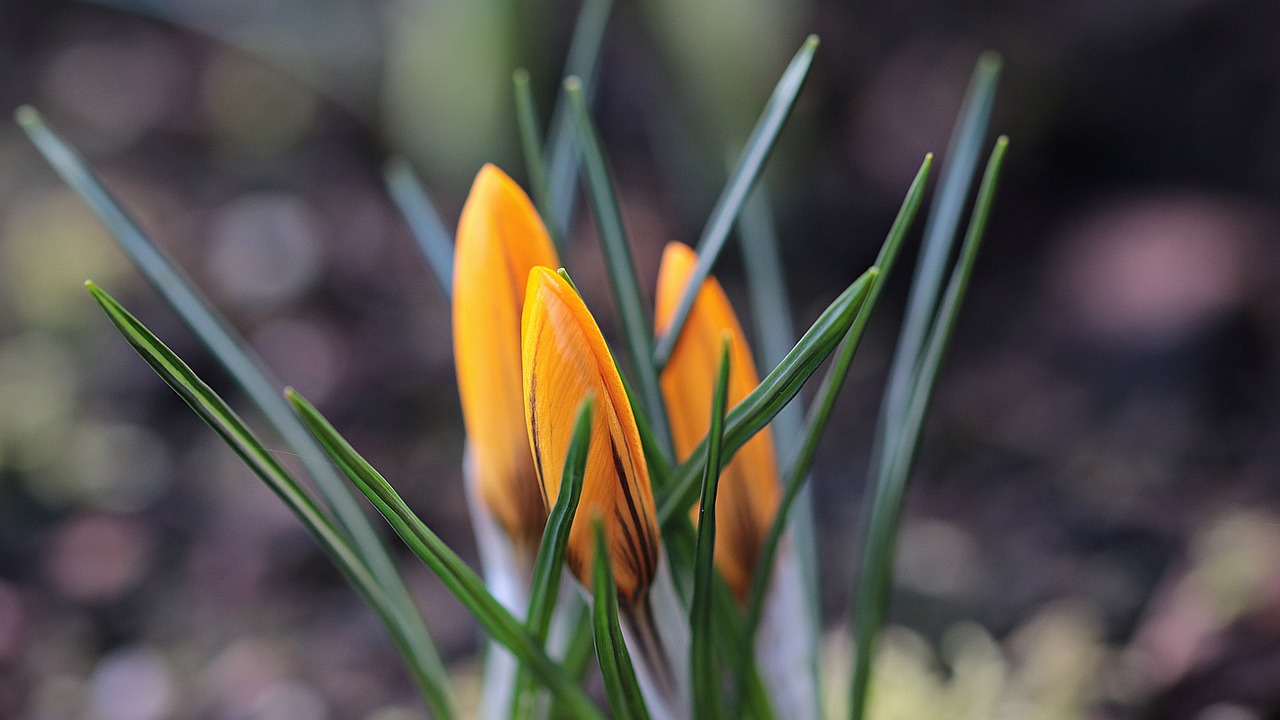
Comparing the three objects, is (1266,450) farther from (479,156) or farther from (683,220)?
(479,156)

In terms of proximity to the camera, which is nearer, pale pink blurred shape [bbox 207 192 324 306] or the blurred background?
the blurred background

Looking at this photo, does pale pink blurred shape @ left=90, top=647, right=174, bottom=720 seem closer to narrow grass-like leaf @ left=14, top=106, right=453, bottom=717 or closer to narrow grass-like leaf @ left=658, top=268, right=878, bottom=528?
narrow grass-like leaf @ left=14, top=106, right=453, bottom=717

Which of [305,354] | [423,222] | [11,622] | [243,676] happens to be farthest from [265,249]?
[423,222]

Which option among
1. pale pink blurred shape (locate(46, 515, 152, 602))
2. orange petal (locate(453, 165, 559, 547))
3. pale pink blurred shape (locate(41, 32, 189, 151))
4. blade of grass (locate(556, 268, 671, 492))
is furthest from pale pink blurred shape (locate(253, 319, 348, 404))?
blade of grass (locate(556, 268, 671, 492))

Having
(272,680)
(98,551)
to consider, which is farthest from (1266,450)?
(98,551)

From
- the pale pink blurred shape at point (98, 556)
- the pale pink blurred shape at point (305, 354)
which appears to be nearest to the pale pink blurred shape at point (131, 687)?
the pale pink blurred shape at point (98, 556)

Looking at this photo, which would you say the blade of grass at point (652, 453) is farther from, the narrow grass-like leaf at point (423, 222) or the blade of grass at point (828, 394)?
the narrow grass-like leaf at point (423, 222)

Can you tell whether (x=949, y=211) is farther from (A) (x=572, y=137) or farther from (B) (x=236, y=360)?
(B) (x=236, y=360)
